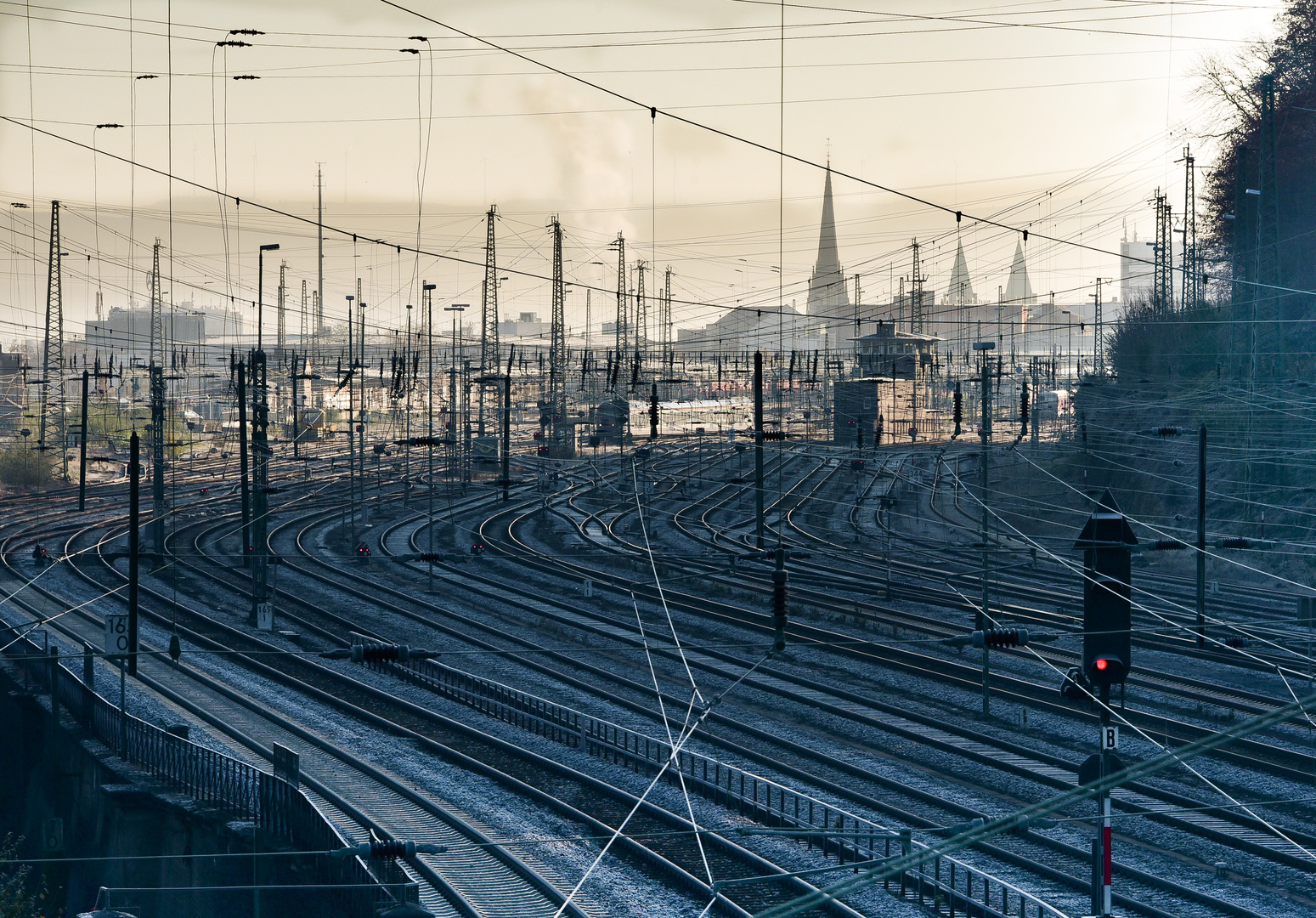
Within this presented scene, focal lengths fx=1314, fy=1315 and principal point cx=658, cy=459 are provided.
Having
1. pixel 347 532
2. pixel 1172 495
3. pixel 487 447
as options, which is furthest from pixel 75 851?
pixel 487 447

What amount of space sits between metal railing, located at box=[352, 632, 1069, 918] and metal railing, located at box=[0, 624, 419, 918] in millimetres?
3877

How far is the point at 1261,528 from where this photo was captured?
113 ft

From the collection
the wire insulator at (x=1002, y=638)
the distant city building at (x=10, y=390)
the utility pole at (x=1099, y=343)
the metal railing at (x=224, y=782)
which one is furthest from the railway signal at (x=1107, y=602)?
the distant city building at (x=10, y=390)

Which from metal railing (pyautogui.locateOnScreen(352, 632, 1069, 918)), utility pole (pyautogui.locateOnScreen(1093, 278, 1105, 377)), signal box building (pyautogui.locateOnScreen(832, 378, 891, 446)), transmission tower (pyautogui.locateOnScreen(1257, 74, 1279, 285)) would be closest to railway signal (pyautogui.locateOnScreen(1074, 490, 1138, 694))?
metal railing (pyautogui.locateOnScreen(352, 632, 1069, 918))

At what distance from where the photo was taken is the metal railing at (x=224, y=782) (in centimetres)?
1396

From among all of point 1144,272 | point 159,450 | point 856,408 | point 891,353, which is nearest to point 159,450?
point 159,450

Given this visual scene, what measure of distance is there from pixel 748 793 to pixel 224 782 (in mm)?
6951

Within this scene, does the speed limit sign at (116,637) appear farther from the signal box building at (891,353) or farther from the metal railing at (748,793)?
the signal box building at (891,353)

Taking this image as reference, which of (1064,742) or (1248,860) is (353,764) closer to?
(1064,742)

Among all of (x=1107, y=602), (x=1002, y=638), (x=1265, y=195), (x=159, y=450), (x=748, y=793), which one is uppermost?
(x=1265, y=195)

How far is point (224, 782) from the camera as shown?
17.3 metres

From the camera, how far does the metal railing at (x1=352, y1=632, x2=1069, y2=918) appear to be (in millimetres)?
13555

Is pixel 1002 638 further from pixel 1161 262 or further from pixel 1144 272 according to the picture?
pixel 1144 272

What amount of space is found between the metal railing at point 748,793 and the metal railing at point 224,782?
388cm
